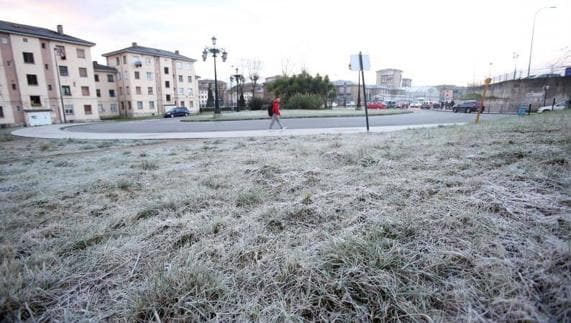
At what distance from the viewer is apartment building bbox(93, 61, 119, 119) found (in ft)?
153

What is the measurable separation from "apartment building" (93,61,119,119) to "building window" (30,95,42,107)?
12.2 m

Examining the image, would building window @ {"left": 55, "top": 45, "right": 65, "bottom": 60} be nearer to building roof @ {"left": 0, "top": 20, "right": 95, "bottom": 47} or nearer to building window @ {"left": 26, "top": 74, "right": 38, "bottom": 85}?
building roof @ {"left": 0, "top": 20, "right": 95, "bottom": 47}

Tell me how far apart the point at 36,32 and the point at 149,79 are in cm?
1743

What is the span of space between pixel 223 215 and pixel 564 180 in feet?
11.2

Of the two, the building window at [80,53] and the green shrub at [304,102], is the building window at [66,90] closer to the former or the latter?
the building window at [80,53]

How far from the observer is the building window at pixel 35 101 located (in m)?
33.0

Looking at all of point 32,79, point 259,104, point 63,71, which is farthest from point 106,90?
point 259,104

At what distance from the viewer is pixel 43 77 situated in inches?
1336

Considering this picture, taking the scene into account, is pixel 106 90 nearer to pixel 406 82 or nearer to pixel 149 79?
pixel 149 79

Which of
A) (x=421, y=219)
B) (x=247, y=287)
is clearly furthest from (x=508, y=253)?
(x=247, y=287)

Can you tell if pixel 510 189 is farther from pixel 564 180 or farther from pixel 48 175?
pixel 48 175

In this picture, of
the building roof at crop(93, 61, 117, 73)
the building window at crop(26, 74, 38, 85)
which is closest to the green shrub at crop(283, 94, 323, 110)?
the building window at crop(26, 74, 38, 85)

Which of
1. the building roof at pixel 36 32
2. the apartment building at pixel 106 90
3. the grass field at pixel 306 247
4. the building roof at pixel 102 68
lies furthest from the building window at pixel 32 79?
the grass field at pixel 306 247

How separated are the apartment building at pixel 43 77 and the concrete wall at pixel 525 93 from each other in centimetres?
5708
